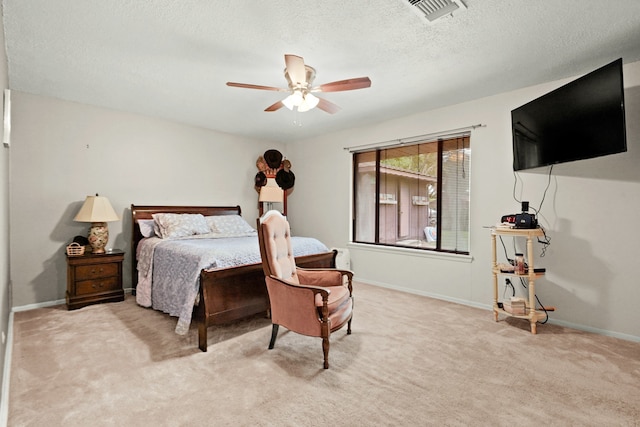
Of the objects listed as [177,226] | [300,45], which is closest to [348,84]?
[300,45]

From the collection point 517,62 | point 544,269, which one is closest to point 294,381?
point 544,269

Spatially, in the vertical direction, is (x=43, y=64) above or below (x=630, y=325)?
above

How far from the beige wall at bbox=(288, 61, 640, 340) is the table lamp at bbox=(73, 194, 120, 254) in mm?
3314

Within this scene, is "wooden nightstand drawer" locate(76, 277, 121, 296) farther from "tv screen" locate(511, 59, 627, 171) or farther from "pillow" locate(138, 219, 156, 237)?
"tv screen" locate(511, 59, 627, 171)

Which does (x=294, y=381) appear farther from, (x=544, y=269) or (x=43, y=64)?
(x=43, y=64)

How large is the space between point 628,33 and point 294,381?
3.54m

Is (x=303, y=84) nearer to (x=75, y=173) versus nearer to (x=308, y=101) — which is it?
(x=308, y=101)

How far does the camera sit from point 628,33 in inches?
91.5

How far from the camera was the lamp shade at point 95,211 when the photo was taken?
3553mm

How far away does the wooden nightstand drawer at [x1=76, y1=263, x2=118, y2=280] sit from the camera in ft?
11.5

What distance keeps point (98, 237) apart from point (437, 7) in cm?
415

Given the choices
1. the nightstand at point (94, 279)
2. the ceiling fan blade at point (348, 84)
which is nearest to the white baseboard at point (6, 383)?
the nightstand at point (94, 279)

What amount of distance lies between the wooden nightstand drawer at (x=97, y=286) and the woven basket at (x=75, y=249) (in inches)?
13.3

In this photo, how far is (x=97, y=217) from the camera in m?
3.57
